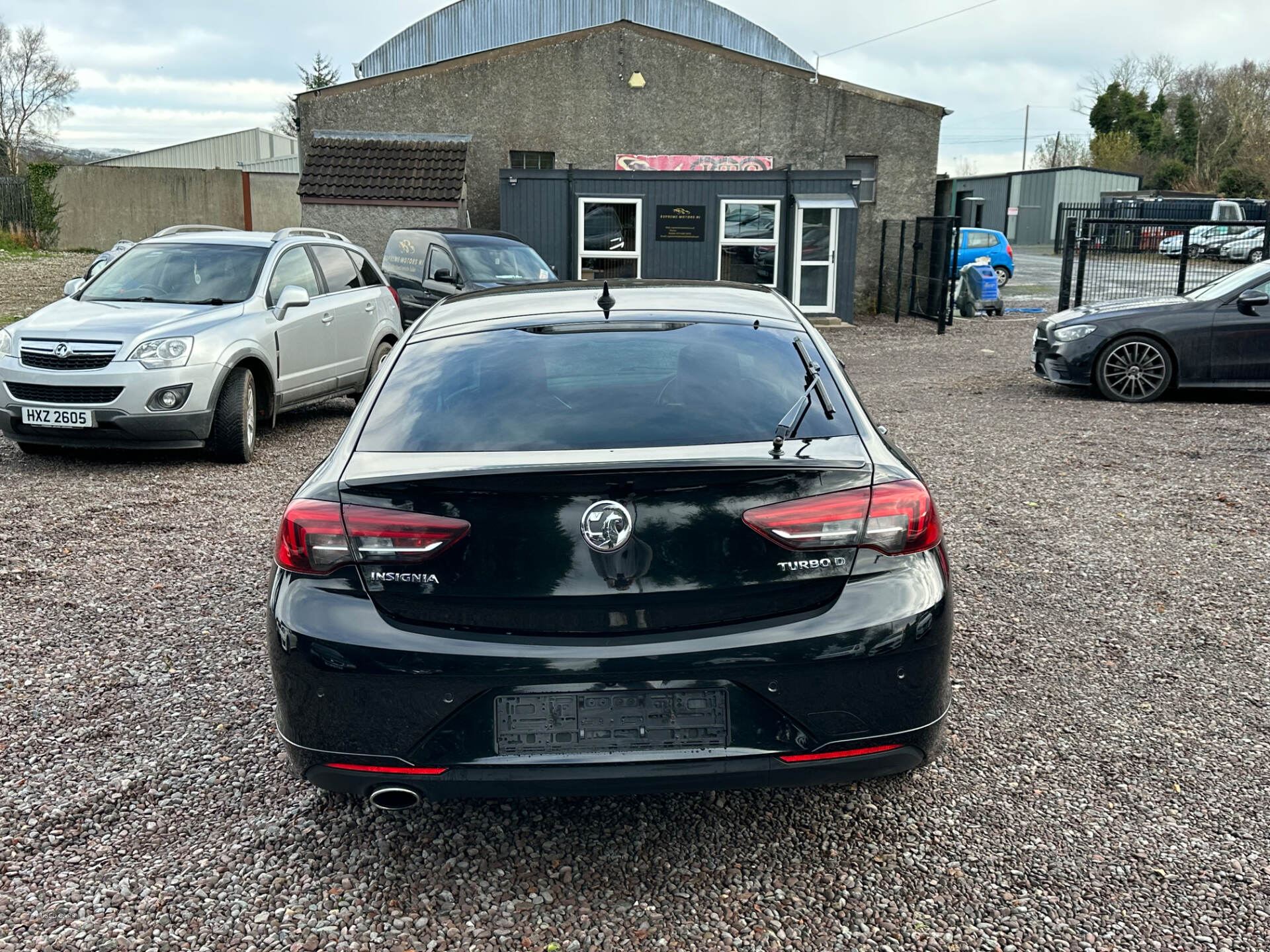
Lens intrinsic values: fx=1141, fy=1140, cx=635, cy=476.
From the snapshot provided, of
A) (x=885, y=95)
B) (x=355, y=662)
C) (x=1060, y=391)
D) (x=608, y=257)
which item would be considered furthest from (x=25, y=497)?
(x=885, y=95)

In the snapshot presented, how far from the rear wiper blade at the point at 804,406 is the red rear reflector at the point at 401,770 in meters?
1.16

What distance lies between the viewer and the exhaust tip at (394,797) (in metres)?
2.91

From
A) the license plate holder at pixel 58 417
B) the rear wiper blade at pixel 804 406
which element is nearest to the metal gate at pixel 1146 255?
the license plate holder at pixel 58 417

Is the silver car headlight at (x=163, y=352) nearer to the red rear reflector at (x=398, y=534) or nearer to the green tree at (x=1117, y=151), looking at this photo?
the red rear reflector at (x=398, y=534)

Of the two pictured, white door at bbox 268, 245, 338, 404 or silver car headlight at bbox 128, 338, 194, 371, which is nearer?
silver car headlight at bbox 128, 338, 194, 371

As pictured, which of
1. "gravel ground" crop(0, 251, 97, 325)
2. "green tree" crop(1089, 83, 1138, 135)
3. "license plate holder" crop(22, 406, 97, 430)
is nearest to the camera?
"license plate holder" crop(22, 406, 97, 430)

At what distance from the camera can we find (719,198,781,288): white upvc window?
69.1 feet

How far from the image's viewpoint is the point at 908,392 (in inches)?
515

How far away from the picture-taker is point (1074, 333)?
12.0 meters

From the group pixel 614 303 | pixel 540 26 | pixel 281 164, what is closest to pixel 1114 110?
pixel 540 26

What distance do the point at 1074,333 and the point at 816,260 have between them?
979 cm

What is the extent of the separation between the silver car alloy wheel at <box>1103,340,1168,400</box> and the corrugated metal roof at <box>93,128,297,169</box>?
55.6 metres

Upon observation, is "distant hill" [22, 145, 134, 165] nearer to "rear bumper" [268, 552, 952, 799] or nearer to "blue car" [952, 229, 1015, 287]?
"blue car" [952, 229, 1015, 287]

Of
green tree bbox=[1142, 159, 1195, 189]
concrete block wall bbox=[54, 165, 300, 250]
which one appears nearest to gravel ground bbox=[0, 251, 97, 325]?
concrete block wall bbox=[54, 165, 300, 250]
